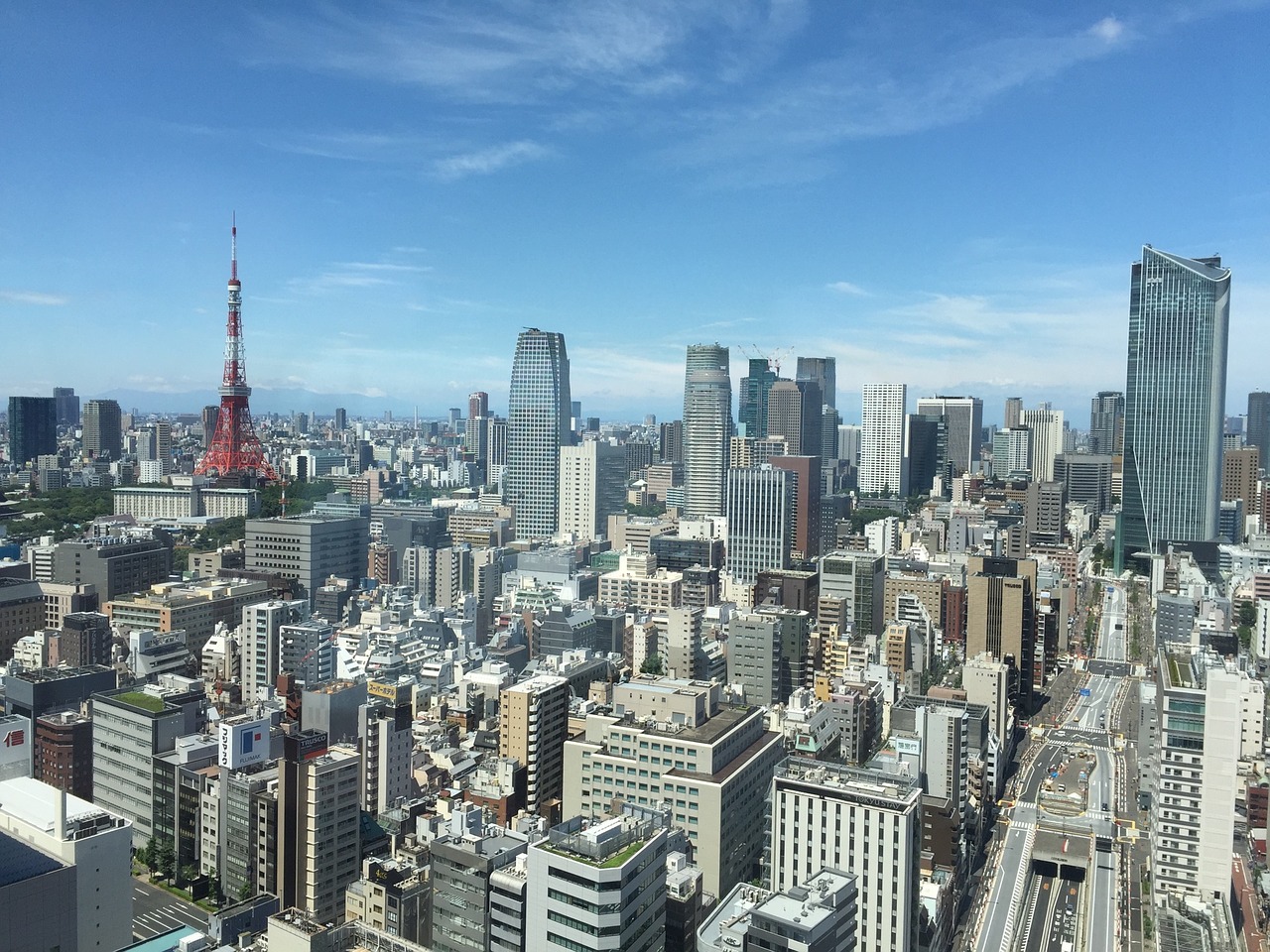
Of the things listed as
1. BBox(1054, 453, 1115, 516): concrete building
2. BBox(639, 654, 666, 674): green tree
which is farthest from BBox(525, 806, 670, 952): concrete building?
BBox(1054, 453, 1115, 516): concrete building

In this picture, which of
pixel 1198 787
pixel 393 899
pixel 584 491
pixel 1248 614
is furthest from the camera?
pixel 584 491

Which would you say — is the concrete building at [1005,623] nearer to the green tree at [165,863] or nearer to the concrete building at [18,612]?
the green tree at [165,863]

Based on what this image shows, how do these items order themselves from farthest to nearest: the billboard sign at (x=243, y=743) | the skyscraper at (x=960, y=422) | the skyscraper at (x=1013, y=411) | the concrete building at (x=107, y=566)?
the skyscraper at (x=1013, y=411)
the skyscraper at (x=960, y=422)
the concrete building at (x=107, y=566)
the billboard sign at (x=243, y=743)

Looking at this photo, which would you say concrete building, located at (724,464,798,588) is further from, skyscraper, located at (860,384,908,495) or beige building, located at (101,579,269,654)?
skyscraper, located at (860,384,908,495)

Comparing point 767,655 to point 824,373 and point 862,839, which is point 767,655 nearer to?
point 862,839

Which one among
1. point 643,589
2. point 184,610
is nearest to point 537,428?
point 643,589

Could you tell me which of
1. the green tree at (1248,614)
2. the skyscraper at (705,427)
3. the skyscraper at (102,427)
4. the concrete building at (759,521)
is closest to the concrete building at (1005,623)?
the green tree at (1248,614)
